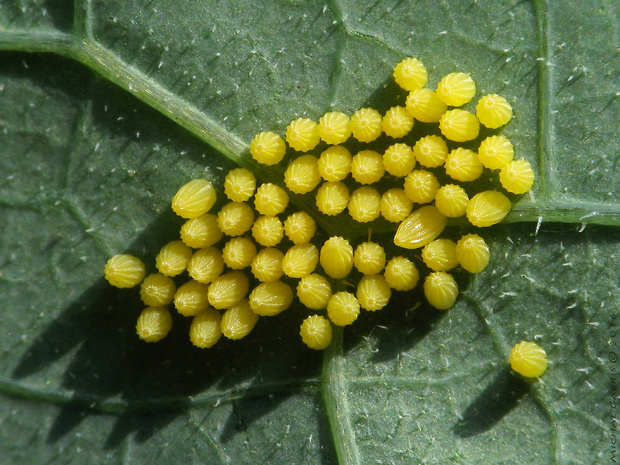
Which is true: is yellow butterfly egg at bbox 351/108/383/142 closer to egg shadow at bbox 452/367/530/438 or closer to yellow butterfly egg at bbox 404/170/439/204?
yellow butterfly egg at bbox 404/170/439/204

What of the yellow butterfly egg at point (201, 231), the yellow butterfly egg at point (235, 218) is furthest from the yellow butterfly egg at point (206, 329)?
the yellow butterfly egg at point (235, 218)

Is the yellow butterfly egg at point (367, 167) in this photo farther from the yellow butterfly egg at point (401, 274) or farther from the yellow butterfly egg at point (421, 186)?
the yellow butterfly egg at point (401, 274)

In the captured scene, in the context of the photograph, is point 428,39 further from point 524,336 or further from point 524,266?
point 524,336

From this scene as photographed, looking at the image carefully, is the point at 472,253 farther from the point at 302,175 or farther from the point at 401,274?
the point at 302,175

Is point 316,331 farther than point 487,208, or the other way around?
point 316,331

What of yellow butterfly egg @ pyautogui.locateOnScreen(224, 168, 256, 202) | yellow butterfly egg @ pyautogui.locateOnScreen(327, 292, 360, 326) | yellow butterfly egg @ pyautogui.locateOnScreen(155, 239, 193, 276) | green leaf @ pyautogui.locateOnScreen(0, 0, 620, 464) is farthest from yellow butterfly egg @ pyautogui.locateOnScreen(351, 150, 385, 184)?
yellow butterfly egg @ pyautogui.locateOnScreen(155, 239, 193, 276)

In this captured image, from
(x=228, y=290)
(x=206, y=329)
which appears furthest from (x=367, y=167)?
(x=206, y=329)
